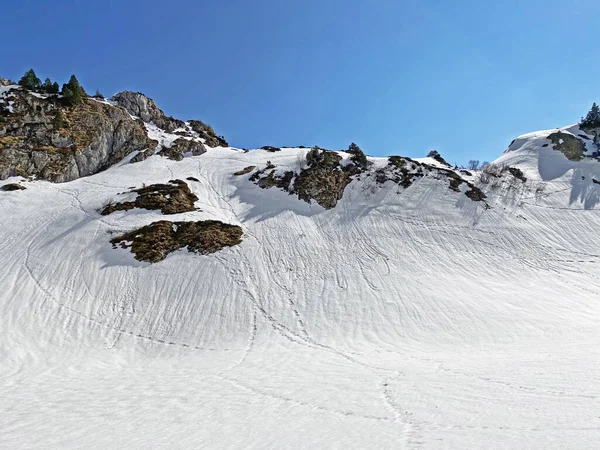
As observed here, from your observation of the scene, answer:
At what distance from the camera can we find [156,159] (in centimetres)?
5872

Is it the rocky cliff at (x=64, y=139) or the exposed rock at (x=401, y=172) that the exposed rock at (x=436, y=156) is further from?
the rocky cliff at (x=64, y=139)

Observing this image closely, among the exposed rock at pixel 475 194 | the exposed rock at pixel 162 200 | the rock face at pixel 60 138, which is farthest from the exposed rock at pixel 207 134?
the exposed rock at pixel 475 194

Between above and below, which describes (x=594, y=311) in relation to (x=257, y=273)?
above

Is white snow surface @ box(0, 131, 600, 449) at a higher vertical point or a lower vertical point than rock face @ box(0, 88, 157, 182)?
lower

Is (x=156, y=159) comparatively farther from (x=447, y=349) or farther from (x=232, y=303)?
(x=447, y=349)

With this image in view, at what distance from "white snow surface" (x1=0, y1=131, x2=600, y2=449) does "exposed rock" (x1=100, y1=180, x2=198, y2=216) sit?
5.78ft

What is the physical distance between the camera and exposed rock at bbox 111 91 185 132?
251ft

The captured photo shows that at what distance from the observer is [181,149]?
63.9 metres

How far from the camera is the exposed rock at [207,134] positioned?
249 feet

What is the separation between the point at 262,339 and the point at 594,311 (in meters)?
23.4

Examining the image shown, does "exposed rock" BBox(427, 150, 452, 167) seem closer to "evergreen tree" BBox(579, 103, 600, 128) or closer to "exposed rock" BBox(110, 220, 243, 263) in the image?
"evergreen tree" BBox(579, 103, 600, 128)

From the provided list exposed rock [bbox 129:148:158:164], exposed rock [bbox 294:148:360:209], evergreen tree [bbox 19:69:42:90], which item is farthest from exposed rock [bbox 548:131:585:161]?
evergreen tree [bbox 19:69:42:90]

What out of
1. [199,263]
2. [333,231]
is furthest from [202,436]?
[333,231]

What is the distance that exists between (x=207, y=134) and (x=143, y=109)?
16.2 metres
